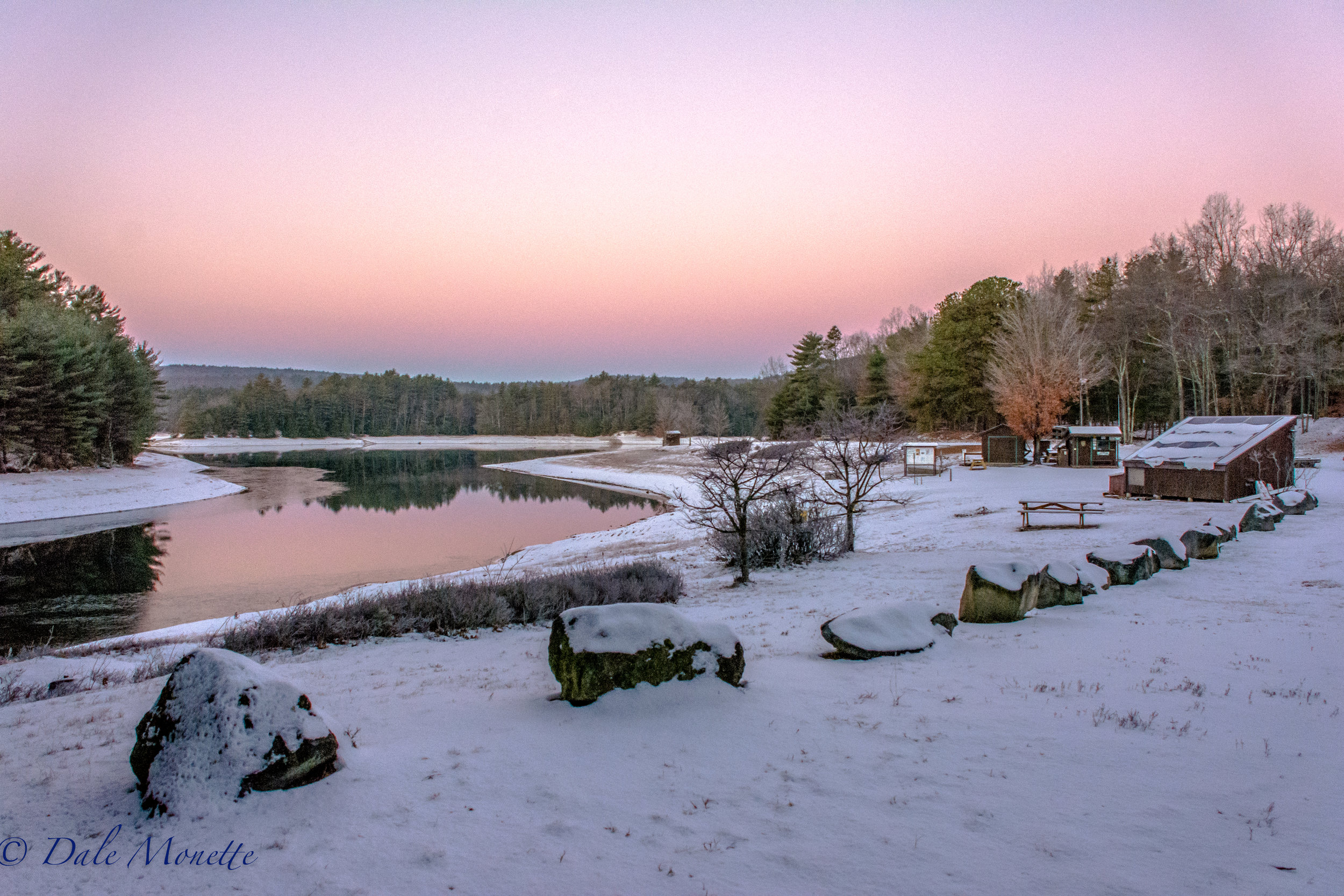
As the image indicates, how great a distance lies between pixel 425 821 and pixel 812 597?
841cm

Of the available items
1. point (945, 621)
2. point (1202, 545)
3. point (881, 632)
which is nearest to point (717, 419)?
point (1202, 545)

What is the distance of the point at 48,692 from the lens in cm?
621

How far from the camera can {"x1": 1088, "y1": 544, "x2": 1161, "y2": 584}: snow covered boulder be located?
979 centimetres

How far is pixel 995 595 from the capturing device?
779 cm

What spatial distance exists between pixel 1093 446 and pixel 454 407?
11361 centimetres

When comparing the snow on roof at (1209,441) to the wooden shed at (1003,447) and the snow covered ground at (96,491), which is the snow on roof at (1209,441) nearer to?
the wooden shed at (1003,447)

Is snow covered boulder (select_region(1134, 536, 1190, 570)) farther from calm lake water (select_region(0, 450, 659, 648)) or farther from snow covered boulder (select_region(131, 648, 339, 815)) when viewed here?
calm lake water (select_region(0, 450, 659, 648))

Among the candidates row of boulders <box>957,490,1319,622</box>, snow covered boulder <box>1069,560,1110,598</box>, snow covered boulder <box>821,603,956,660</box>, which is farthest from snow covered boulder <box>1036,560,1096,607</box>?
snow covered boulder <box>821,603,956,660</box>

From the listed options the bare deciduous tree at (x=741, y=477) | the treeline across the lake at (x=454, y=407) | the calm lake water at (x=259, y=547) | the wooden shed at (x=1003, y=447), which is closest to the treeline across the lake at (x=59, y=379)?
the calm lake water at (x=259, y=547)

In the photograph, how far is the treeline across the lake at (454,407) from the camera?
10362 centimetres

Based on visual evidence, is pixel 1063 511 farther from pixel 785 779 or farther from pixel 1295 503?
pixel 785 779

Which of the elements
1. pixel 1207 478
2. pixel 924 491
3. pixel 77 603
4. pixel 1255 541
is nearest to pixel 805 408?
pixel 924 491

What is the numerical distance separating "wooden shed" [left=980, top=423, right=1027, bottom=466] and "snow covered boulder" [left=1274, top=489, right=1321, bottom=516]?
20.7 meters

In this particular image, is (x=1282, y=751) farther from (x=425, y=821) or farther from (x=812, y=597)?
(x=812, y=597)
